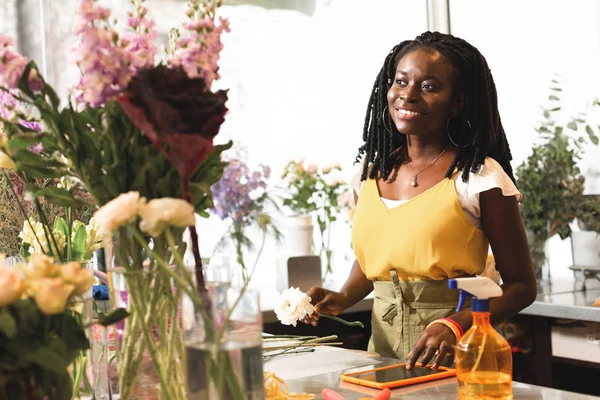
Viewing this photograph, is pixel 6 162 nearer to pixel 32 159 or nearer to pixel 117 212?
pixel 32 159

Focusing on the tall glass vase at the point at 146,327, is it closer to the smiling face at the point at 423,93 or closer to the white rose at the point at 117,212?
the white rose at the point at 117,212

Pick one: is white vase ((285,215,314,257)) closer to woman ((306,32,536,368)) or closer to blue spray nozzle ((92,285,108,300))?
woman ((306,32,536,368))

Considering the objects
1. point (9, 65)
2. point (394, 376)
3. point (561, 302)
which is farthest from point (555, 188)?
point (9, 65)

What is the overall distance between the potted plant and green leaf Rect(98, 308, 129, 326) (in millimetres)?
2531

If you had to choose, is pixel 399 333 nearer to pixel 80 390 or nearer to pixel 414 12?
pixel 80 390

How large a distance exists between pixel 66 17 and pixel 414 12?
171cm

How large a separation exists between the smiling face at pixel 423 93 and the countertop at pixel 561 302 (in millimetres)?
898

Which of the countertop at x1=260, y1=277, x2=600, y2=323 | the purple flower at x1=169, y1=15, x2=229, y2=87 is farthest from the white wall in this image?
the purple flower at x1=169, y1=15, x2=229, y2=87

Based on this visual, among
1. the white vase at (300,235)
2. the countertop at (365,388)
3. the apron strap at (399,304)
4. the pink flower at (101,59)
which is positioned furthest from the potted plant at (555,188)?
the pink flower at (101,59)

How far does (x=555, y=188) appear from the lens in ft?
10.7

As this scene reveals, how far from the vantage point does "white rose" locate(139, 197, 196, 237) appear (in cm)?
87

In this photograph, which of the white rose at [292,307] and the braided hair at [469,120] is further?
the braided hair at [469,120]

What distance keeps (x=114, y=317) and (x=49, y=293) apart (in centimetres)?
12

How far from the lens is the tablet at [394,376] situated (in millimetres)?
1397
